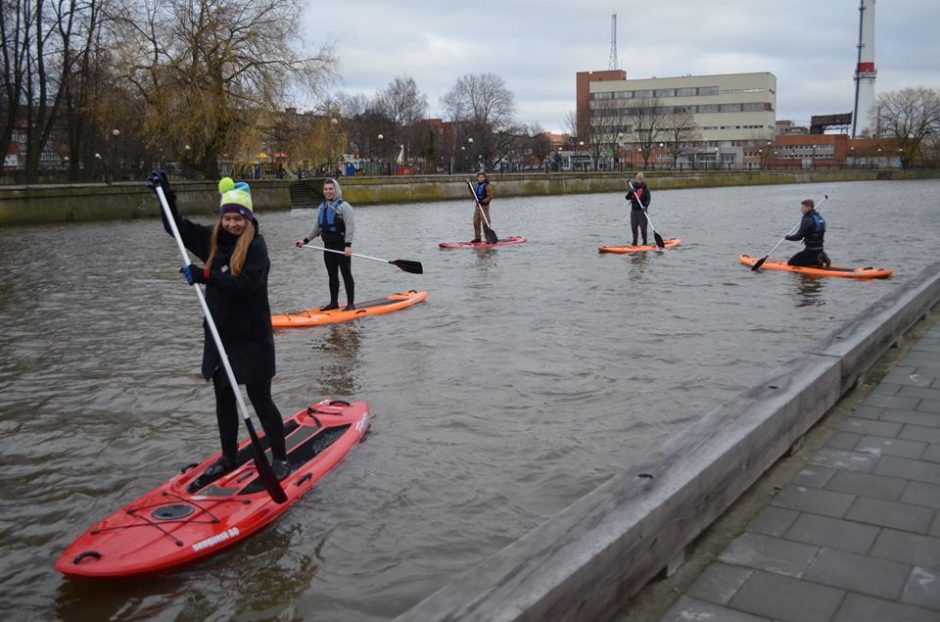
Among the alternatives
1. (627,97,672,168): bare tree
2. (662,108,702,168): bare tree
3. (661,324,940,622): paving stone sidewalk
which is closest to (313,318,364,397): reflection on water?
(661,324,940,622): paving stone sidewalk

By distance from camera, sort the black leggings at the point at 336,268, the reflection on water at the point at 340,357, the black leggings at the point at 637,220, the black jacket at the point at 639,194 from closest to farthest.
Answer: the reflection on water at the point at 340,357 → the black leggings at the point at 336,268 → the black jacket at the point at 639,194 → the black leggings at the point at 637,220

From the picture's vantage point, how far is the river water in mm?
4336

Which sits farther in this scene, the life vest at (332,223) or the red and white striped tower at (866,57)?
the red and white striped tower at (866,57)

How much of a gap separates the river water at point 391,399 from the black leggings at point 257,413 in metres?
0.52

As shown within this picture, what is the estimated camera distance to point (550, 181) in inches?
2334

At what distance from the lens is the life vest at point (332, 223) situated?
10773 millimetres

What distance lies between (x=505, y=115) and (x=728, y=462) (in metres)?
98.9

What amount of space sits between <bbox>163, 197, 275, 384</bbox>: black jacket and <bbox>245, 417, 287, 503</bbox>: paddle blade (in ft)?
1.28

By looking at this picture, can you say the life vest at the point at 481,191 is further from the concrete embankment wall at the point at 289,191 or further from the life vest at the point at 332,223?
the concrete embankment wall at the point at 289,191

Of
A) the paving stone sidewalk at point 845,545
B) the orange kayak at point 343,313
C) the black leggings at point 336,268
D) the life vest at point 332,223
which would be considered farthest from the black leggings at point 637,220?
the paving stone sidewalk at point 845,545

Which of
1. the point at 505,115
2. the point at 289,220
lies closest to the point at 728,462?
the point at 289,220

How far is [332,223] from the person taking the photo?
1079 centimetres

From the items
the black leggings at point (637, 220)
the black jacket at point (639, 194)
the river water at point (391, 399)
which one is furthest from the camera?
the black leggings at point (637, 220)

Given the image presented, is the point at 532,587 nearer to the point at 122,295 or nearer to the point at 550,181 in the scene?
the point at 122,295
